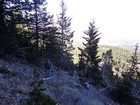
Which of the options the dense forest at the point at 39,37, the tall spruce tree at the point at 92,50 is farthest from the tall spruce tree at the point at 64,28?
Result: the tall spruce tree at the point at 92,50

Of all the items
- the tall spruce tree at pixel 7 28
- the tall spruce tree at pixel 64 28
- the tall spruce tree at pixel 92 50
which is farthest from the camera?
the tall spruce tree at pixel 64 28

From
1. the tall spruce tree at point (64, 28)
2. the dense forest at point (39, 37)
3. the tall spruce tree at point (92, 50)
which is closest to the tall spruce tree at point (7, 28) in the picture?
the dense forest at point (39, 37)

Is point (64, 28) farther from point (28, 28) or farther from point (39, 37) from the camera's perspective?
point (28, 28)

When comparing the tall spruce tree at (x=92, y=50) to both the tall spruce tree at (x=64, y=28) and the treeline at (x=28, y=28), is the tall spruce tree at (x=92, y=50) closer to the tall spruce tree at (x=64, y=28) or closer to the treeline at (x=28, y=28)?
the tall spruce tree at (x=64, y=28)

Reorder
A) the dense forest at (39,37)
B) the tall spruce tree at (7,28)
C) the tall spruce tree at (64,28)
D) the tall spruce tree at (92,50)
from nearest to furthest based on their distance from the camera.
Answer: the tall spruce tree at (7,28) < the dense forest at (39,37) < the tall spruce tree at (92,50) < the tall spruce tree at (64,28)

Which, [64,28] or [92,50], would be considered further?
[64,28]

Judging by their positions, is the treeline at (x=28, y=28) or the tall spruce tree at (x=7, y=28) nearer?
the tall spruce tree at (x=7, y=28)

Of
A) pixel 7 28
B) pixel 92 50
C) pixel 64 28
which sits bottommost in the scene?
pixel 92 50

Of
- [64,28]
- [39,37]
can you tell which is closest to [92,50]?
[64,28]

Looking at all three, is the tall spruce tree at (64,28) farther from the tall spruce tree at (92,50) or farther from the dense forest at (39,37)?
A: the tall spruce tree at (92,50)

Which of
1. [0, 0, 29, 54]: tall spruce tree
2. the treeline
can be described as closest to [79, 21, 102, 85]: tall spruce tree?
the treeline

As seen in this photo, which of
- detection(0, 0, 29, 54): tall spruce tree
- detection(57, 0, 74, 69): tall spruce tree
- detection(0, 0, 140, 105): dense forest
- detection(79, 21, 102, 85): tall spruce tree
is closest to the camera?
detection(0, 0, 29, 54): tall spruce tree

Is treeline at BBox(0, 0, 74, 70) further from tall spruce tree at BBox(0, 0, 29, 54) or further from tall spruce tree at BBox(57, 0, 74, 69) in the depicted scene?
tall spruce tree at BBox(57, 0, 74, 69)

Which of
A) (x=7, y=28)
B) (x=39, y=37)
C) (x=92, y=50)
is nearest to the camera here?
(x=7, y=28)
